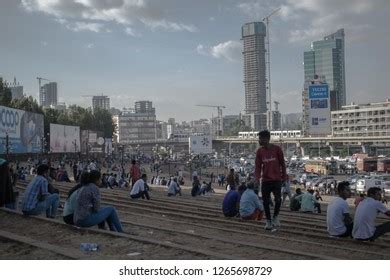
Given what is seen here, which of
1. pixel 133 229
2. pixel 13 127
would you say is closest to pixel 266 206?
pixel 133 229

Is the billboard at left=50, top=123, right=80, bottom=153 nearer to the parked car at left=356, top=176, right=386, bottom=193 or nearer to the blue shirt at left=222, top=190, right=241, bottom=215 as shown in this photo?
the parked car at left=356, top=176, right=386, bottom=193

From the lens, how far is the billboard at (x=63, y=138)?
40281mm

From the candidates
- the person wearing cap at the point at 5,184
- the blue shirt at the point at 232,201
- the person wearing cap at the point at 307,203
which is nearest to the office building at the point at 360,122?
the person wearing cap at the point at 307,203

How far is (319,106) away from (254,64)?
3.72 meters

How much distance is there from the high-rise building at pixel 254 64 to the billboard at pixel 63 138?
3272 cm

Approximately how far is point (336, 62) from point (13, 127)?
64.9ft

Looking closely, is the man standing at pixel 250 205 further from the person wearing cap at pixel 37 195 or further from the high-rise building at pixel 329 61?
the person wearing cap at pixel 37 195

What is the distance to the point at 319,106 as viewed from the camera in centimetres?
1109

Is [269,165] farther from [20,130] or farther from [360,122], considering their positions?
[20,130]

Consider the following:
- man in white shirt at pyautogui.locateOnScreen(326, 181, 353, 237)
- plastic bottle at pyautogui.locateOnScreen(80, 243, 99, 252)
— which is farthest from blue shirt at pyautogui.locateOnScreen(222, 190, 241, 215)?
plastic bottle at pyautogui.locateOnScreen(80, 243, 99, 252)

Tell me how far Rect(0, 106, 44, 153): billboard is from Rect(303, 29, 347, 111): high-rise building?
15493 mm

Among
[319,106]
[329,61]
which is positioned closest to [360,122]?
[319,106]
